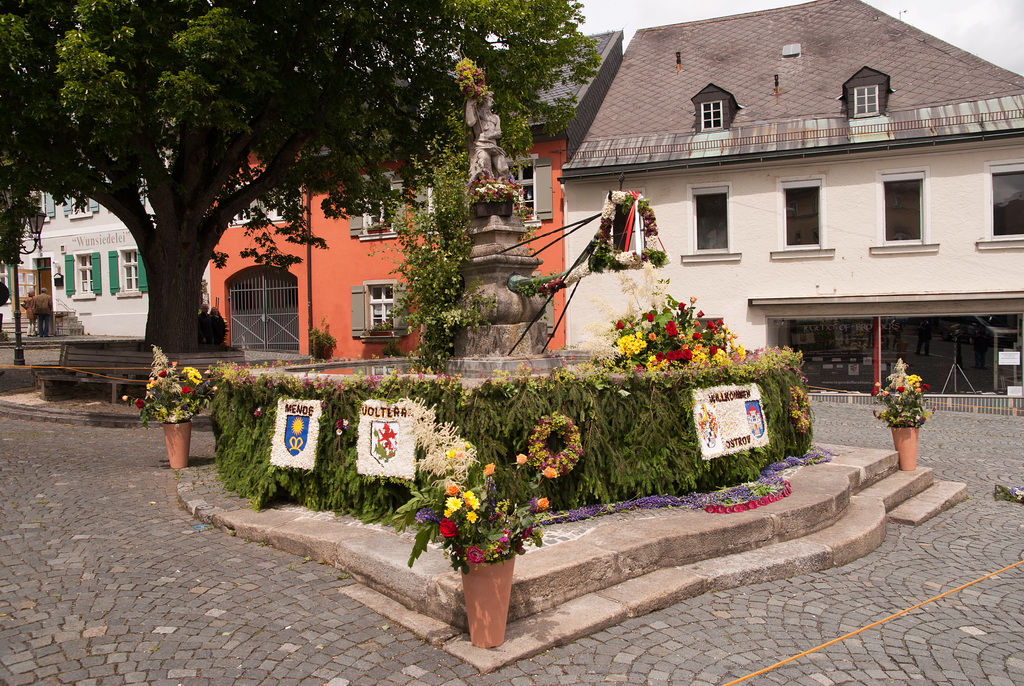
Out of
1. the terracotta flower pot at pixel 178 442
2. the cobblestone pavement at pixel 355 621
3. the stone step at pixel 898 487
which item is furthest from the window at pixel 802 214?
the terracotta flower pot at pixel 178 442

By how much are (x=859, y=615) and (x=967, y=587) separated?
1.09 meters

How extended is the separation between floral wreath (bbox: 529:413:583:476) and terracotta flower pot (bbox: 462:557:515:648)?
146cm

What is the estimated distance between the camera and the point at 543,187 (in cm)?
1958

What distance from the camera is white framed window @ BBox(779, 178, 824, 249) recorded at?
16797 millimetres

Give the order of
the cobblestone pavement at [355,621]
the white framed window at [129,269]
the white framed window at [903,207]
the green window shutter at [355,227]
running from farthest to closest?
the white framed window at [129,269] < the green window shutter at [355,227] < the white framed window at [903,207] < the cobblestone pavement at [355,621]

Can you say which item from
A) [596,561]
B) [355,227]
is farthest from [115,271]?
[596,561]

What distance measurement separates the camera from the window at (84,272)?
2841 centimetres

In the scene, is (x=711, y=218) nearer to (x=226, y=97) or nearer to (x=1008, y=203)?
(x=1008, y=203)

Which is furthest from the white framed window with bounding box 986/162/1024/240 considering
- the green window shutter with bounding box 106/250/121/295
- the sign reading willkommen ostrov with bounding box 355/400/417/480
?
the green window shutter with bounding box 106/250/121/295

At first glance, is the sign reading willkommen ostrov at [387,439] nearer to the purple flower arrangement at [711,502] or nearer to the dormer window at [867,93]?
the purple flower arrangement at [711,502]

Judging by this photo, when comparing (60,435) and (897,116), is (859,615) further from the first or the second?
(897,116)

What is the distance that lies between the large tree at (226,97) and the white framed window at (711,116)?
375 centimetres

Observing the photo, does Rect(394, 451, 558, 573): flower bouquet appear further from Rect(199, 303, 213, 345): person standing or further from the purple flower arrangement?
Rect(199, 303, 213, 345): person standing

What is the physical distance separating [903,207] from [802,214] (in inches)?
83.5
